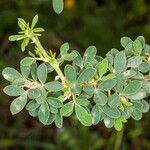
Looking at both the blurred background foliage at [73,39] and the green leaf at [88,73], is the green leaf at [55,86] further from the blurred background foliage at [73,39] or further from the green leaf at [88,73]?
the blurred background foliage at [73,39]

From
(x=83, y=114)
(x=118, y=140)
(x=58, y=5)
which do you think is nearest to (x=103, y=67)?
(x=83, y=114)

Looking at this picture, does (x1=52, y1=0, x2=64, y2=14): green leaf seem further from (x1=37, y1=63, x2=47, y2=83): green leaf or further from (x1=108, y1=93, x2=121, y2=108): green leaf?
(x1=108, y1=93, x2=121, y2=108): green leaf

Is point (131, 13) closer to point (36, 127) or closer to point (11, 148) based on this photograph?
point (36, 127)

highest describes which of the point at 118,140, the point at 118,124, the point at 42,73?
the point at 42,73

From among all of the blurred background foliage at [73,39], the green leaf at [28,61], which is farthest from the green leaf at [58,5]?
the blurred background foliage at [73,39]

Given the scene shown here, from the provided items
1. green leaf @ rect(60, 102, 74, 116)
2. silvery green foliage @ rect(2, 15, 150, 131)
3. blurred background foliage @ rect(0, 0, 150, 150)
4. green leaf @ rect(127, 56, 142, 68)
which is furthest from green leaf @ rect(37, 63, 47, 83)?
blurred background foliage @ rect(0, 0, 150, 150)

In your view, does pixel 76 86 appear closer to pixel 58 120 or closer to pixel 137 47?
pixel 58 120
